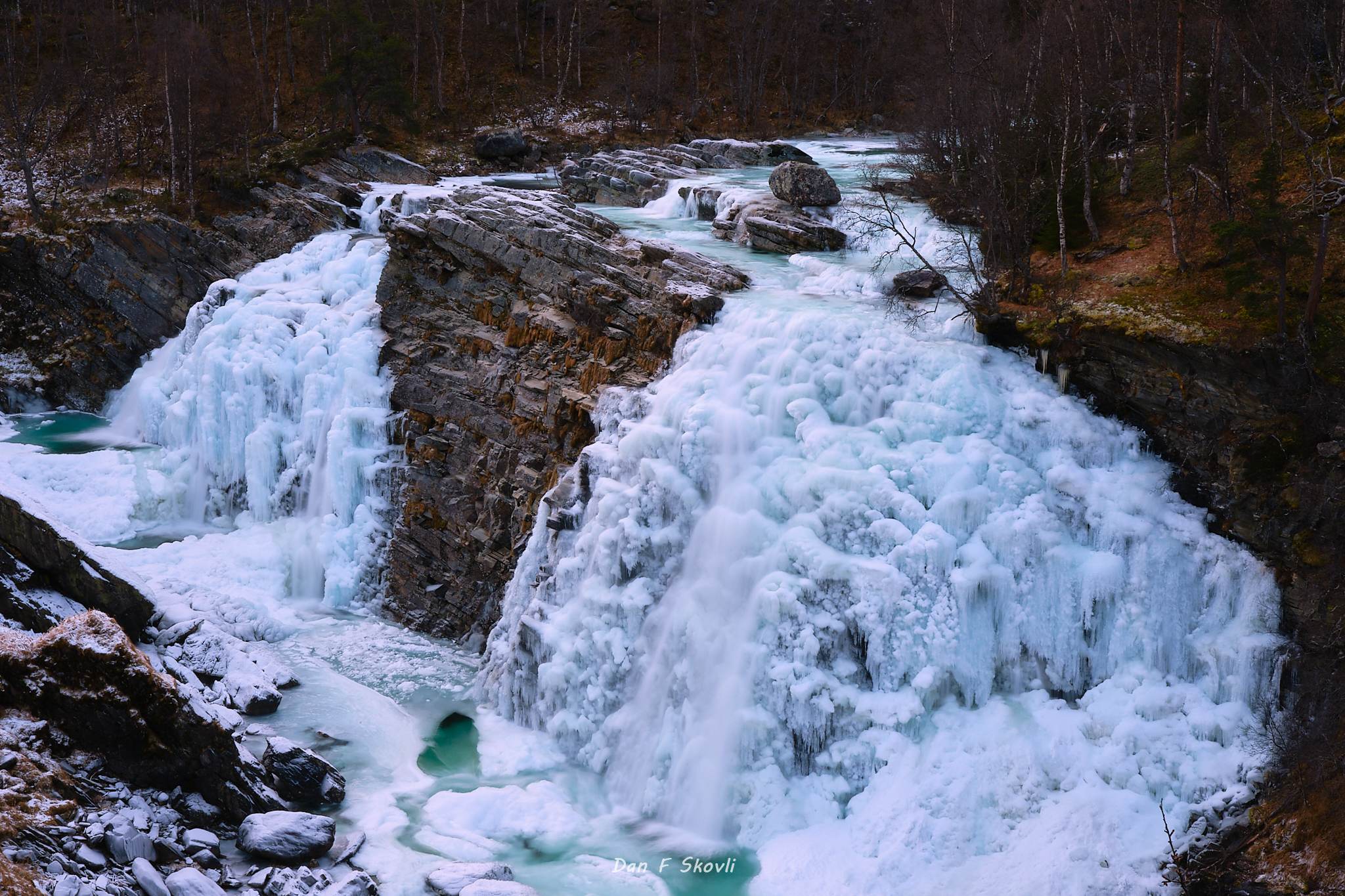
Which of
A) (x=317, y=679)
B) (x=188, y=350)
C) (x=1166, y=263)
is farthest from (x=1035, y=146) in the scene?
(x=188, y=350)

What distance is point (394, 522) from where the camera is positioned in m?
17.8

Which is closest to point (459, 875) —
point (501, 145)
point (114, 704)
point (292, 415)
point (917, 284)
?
point (114, 704)

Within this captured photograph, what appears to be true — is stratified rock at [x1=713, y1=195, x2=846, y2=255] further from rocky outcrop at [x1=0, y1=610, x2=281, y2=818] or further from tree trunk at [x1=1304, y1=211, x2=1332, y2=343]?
rocky outcrop at [x1=0, y1=610, x2=281, y2=818]

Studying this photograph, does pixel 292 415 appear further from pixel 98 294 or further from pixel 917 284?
pixel 917 284

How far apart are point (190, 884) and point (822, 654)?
7133 mm

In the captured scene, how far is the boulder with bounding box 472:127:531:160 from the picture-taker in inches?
1515

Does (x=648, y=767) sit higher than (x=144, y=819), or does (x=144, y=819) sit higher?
(x=144, y=819)

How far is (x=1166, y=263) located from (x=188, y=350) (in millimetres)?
20509

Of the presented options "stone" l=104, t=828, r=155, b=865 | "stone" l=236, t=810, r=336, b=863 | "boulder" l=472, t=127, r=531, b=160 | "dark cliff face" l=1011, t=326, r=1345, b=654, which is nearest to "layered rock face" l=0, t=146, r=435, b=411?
"boulder" l=472, t=127, r=531, b=160

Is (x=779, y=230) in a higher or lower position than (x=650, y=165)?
lower

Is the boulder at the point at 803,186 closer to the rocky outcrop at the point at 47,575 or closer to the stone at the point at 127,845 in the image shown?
the rocky outcrop at the point at 47,575

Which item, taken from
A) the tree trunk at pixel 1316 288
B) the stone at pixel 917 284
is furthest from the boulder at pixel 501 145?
the tree trunk at pixel 1316 288

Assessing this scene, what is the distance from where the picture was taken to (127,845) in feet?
27.2

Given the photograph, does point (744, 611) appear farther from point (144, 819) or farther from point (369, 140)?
point (369, 140)
